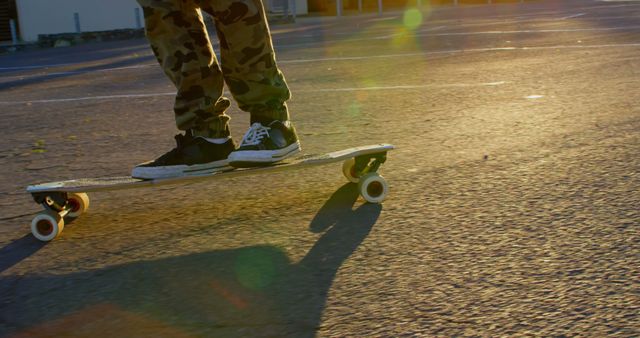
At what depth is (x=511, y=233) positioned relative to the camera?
110 inches

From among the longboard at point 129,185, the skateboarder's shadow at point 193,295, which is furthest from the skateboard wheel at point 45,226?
the skateboarder's shadow at point 193,295

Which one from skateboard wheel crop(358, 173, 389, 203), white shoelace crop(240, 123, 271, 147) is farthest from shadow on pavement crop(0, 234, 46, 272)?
skateboard wheel crop(358, 173, 389, 203)

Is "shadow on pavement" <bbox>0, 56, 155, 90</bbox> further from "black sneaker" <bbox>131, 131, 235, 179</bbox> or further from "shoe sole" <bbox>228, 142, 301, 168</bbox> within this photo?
"shoe sole" <bbox>228, 142, 301, 168</bbox>

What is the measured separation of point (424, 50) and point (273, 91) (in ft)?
23.0

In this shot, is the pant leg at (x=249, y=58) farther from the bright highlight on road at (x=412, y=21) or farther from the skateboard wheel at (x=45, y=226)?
the bright highlight on road at (x=412, y=21)

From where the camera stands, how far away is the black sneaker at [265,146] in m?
3.25

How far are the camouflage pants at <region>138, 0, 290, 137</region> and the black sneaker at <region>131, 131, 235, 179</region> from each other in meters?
0.06

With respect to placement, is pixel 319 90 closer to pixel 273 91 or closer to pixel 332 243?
pixel 273 91

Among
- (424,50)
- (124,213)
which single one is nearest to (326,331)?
(124,213)

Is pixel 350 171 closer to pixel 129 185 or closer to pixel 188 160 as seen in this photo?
pixel 188 160

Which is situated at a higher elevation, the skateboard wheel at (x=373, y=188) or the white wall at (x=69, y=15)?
the skateboard wheel at (x=373, y=188)

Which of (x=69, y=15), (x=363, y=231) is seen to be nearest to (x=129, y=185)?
(x=363, y=231)

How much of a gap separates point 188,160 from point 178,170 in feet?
0.25

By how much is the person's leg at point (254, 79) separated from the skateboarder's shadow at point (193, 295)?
58 cm
